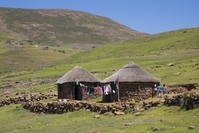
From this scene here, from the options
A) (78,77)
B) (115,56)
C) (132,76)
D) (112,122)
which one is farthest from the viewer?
(115,56)

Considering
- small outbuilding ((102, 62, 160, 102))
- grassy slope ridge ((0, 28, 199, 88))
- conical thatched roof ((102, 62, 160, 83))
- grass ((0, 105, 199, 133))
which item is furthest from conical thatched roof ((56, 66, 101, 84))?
grassy slope ridge ((0, 28, 199, 88))

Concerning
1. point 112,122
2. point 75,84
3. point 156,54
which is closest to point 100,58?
point 156,54

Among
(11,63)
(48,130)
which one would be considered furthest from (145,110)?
(11,63)

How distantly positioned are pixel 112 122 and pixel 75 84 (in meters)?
15.3

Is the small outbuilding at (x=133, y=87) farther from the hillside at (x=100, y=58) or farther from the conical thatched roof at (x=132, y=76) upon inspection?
the hillside at (x=100, y=58)

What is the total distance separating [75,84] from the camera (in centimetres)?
3750

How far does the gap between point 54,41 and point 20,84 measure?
110657mm

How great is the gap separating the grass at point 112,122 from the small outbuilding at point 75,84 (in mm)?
6384

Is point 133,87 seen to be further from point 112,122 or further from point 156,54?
point 156,54

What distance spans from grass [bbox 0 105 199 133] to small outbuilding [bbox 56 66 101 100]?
20.9 feet

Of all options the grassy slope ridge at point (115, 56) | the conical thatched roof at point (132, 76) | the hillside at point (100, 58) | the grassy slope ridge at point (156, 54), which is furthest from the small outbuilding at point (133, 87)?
the grassy slope ridge at point (115, 56)

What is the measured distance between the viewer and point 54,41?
172m

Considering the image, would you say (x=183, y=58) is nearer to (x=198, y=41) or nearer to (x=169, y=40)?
(x=198, y=41)

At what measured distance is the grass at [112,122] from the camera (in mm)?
19289
